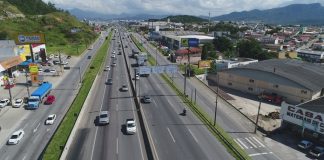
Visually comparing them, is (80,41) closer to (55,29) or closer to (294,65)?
(55,29)

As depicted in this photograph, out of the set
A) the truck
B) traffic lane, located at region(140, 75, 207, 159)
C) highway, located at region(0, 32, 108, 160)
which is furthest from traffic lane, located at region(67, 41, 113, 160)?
the truck

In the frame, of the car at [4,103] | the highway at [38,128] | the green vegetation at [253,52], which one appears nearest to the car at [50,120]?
the highway at [38,128]

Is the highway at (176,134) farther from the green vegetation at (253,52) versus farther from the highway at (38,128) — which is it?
the green vegetation at (253,52)

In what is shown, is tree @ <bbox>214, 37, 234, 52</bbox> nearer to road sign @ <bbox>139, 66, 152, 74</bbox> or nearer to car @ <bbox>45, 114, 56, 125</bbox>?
road sign @ <bbox>139, 66, 152, 74</bbox>

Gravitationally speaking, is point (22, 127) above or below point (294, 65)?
below

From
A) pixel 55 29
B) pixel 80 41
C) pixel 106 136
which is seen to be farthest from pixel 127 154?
pixel 55 29

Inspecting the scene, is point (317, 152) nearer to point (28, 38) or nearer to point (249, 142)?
point (249, 142)

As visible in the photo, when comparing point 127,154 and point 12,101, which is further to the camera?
point 12,101
